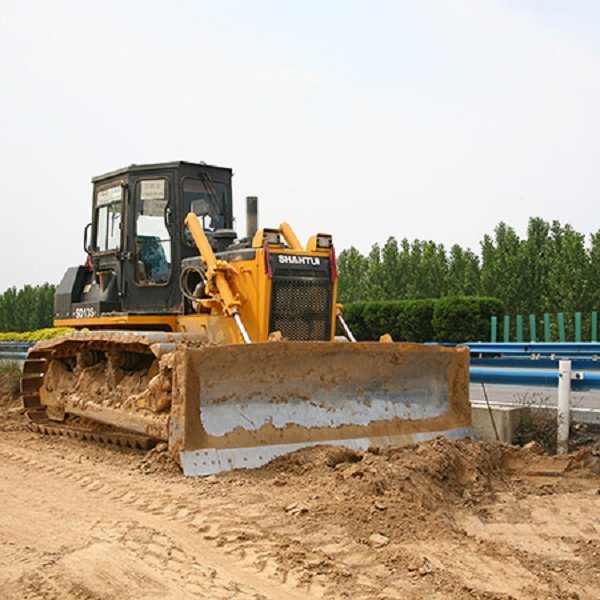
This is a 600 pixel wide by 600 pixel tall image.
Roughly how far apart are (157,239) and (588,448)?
15.6 feet

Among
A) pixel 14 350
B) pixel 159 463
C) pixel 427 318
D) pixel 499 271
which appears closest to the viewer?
pixel 159 463

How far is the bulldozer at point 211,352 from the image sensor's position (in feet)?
21.3

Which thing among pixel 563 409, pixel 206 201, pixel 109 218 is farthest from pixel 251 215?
pixel 563 409

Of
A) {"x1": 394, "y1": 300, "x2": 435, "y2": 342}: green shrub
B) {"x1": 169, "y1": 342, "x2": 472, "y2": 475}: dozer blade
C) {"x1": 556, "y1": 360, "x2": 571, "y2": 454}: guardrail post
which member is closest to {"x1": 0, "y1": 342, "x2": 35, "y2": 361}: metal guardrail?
{"x1": 169, "y1": 342, "x2": 472, "y2": 475}: dozer blade

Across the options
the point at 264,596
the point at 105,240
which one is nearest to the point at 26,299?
the point at 105,240

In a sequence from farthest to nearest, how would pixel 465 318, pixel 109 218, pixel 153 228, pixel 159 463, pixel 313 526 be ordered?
1. pixel 465 318
2. pixel 109 218
3. pixel 153 228
4. pixel 159 463
5. pixel 313 526

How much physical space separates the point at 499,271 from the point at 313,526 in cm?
2601

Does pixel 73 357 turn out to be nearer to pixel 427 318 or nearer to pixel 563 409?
pixel 563 409

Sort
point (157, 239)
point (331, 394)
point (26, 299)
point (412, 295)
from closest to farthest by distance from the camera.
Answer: point (331, 394), point (157, 239), point (412, 295), point (26, 299)

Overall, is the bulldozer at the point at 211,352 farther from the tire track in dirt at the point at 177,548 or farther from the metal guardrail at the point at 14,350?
the metal guardrail at the point at 14,350

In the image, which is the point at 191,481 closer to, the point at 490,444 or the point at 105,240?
the point at 490,444

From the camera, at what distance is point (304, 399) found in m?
6.86

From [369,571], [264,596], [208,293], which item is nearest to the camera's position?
[264,596]

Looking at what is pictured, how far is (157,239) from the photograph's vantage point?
875cm
